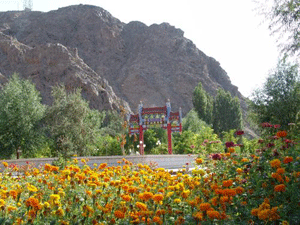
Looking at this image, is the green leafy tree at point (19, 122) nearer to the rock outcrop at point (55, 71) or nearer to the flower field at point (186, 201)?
the flower field at point (186, 201)

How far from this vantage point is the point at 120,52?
9494 centimetres

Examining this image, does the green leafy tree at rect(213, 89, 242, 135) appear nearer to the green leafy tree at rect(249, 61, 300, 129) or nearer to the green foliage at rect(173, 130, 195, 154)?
the green foliage at rect(173, 130, 195, 154)

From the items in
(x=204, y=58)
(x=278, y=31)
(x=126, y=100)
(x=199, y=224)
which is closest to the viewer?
(x=199, y=224)

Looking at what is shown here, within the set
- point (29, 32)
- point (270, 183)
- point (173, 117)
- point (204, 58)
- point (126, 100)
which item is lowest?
point (270, 183)

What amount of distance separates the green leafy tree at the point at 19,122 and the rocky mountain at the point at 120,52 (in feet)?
128

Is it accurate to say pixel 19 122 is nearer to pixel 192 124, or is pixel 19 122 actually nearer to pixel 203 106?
pixel 192 124

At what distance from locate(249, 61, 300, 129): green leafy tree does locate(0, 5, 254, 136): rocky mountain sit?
4018 cm

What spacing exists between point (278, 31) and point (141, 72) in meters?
76.0

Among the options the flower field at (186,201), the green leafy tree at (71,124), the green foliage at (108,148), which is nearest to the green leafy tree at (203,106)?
the green foliage at (108,148)

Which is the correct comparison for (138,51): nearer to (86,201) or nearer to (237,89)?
(237,89)

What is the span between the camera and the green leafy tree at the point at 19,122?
25750mm

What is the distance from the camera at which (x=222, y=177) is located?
5.12 metres

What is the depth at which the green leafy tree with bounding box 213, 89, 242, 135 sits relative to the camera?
172 feet

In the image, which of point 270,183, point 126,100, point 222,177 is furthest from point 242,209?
point 126,100
